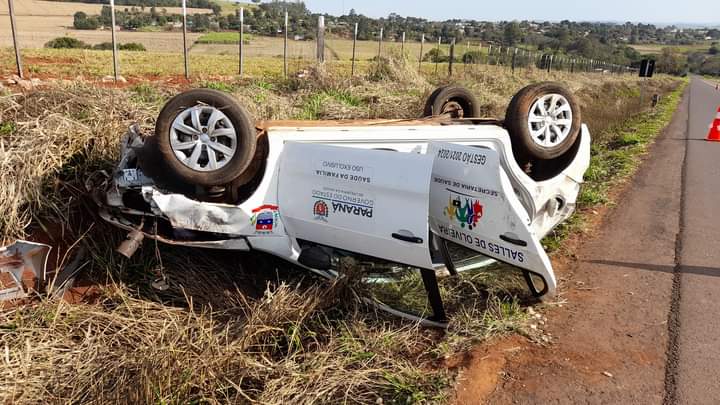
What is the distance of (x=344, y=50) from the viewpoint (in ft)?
65.5

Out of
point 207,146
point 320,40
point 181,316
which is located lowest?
point 181,316

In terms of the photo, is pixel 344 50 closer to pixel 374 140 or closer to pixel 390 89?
pixel 390 89

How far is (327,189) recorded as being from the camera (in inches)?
154

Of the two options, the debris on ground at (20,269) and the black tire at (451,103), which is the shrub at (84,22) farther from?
the debris on ground at (20,269)

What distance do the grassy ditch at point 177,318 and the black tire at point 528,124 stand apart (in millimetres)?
1082

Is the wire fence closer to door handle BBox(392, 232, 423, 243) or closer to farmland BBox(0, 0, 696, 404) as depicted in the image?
farmland BBox(0, 0, 696, 404)

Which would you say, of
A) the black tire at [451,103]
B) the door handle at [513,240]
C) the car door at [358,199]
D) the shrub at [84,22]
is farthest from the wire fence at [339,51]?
the door handle at [513,240]

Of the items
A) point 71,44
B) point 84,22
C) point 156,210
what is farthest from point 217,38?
point 156,210

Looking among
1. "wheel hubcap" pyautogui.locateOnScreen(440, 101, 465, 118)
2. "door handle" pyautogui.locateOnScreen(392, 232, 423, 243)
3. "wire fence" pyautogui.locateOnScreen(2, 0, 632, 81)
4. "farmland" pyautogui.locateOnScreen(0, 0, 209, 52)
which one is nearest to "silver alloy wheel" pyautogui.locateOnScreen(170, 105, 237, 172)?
"door handle" pyautogui.locateOnScreen(392, 232, 423, 243)

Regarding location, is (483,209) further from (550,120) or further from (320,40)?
(320,40)

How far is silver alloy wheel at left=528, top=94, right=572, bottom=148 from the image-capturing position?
14.9 ft

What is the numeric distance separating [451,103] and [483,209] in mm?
2548

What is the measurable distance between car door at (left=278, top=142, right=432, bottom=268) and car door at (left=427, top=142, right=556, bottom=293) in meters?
0.53

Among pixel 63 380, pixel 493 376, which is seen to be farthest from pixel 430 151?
pixel 63 380
